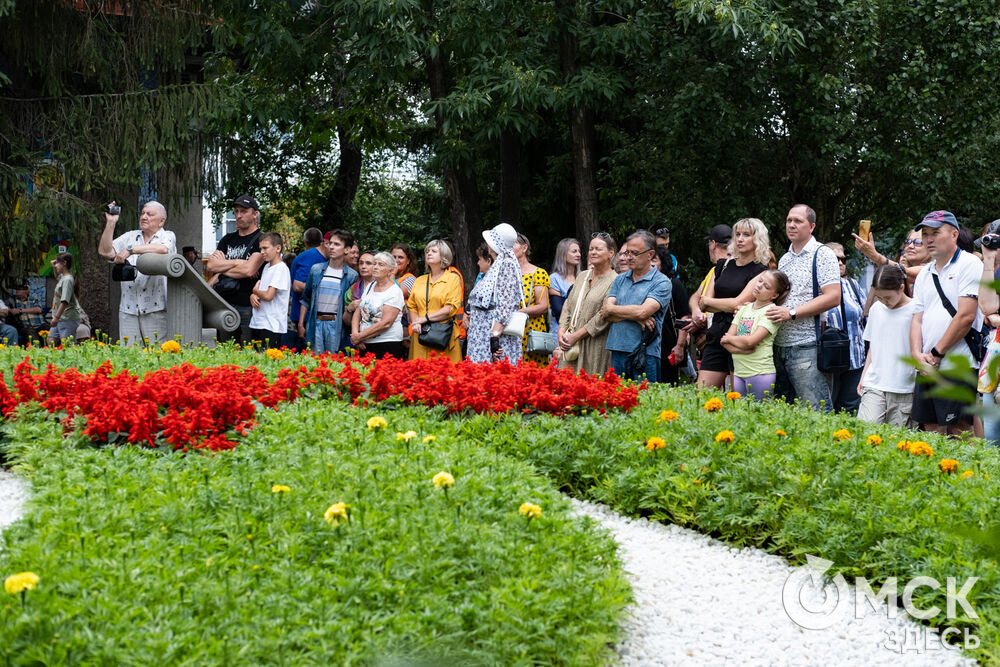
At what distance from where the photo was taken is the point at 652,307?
8.42 m

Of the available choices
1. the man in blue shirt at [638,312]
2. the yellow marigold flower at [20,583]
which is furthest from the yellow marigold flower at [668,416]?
the yellow marigold flower at [20,583]

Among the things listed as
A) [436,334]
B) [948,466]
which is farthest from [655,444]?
[436,334]

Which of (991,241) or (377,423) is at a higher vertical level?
(991,241)

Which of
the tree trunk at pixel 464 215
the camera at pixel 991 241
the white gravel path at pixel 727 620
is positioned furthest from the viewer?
the tree trunk at pixel 464 215

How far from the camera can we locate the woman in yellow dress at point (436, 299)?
10141 mm

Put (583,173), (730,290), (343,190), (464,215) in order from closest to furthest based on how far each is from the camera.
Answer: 1. (730,290)
2. (583,173)
3. (464,215)
4. (343,190)

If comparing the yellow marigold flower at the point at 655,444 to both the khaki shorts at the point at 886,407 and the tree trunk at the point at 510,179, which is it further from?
the tree trunk at the point at 510,179

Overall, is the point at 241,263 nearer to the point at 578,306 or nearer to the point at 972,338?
the point at 578,306

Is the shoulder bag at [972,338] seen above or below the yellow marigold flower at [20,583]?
above

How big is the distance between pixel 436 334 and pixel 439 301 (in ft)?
1.11

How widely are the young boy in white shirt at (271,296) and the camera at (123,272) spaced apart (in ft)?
4.58

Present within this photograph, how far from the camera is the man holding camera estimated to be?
986 centimetres

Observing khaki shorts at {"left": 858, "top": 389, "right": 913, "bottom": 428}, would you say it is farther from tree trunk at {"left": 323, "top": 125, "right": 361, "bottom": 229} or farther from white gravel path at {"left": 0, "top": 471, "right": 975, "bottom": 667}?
tree trunk at {"left": 323, "top": 125, "right": 361, "bottom": 229}

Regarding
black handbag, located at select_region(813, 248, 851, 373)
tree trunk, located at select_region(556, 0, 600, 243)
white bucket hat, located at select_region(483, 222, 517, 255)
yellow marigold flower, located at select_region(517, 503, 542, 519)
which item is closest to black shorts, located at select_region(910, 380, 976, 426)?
black handbag, located at select_region(813, 248, 851, 373)
